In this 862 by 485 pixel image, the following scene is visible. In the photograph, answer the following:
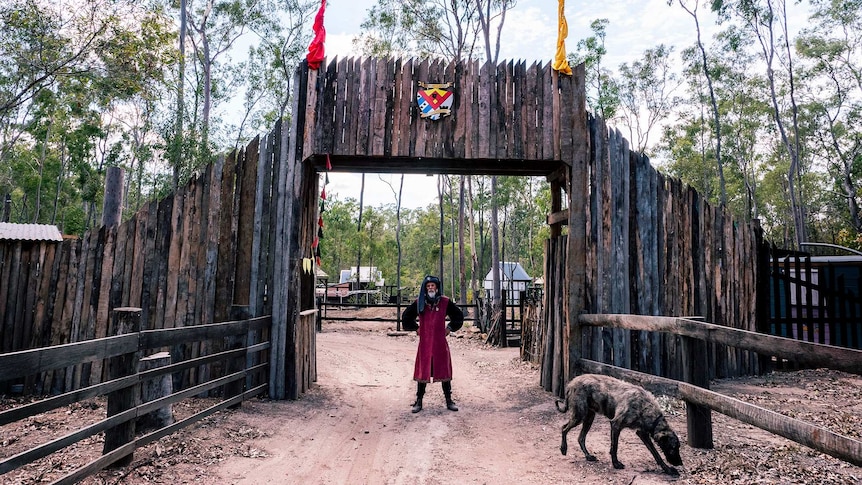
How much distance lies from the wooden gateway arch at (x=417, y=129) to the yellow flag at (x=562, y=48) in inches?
3.7

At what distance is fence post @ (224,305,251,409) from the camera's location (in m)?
6.13

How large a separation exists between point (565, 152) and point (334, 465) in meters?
4.82

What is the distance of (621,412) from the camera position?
13.4 feet

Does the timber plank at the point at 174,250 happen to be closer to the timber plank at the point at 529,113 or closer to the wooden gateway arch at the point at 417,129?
the wooden gateway arch at the point at 417,129

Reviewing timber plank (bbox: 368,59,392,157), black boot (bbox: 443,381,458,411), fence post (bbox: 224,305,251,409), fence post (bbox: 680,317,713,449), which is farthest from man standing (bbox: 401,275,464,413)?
fence post (bbox: 680,317,713,449)

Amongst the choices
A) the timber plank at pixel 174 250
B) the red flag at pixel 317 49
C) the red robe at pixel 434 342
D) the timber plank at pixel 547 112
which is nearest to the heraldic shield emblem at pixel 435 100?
the timber plank at pixel 547 112

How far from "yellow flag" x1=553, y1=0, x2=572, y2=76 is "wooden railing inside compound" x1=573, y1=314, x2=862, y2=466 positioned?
346cm

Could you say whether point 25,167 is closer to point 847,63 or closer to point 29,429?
point 29,429

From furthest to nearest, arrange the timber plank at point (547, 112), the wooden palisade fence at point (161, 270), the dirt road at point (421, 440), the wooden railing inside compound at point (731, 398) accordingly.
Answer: the timber plank at point (547, 112)
the wooden palisade fence at point (161, 270)
the dirt road at point (421, 440)
the wooden railing inside compound at point (731, 398)

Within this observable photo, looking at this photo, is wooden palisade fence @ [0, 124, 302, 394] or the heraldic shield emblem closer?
wooden palisade fence @ [0, 124, 302, 394]

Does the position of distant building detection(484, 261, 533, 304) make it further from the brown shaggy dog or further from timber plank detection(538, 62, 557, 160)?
the brown shaggy dog

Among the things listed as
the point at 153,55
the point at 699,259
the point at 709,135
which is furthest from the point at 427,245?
the point at 699,259

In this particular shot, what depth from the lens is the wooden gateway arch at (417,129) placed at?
689 centimetres

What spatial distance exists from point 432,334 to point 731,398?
3687mm
